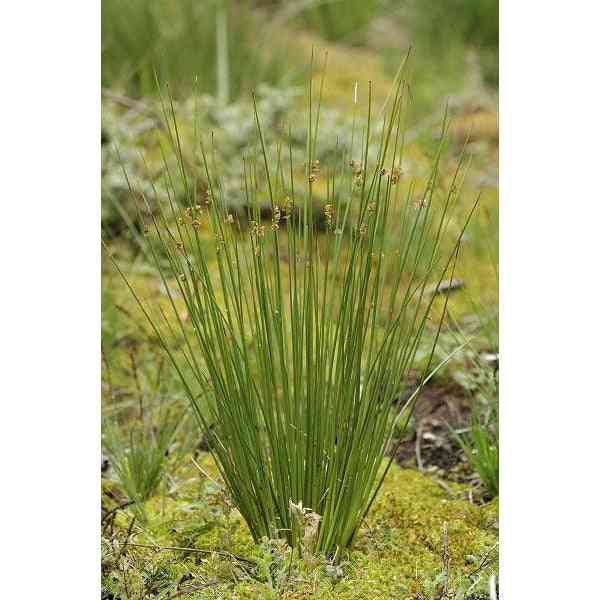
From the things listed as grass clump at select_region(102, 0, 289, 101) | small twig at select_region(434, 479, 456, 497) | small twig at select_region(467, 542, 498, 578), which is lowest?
small twig at select_region(467, 542, 498, 578)

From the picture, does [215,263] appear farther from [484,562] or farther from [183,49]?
[484,562]

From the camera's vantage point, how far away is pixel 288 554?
1.61m

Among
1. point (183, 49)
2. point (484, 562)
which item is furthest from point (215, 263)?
point (484, 562)

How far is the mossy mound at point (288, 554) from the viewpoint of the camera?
1.63m

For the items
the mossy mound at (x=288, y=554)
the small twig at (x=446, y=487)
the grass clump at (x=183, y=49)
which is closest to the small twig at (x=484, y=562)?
the mossy mound at (x=288, y=554)

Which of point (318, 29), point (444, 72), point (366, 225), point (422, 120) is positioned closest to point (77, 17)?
→ point (366, 225)

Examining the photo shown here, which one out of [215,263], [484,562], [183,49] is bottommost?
[484,562]

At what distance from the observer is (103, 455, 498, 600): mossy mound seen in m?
1.63

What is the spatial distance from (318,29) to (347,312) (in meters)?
3.72

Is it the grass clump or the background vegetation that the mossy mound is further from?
the grass clump

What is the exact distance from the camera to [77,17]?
1.69m

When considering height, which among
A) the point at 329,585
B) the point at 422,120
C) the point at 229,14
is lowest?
the point at 329,585

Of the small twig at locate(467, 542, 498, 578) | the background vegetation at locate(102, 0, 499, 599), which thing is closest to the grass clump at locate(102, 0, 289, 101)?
the background vegetation at locate(102, 0, 499, 599)
